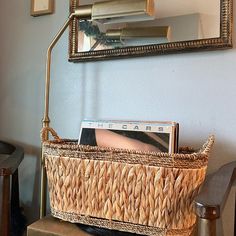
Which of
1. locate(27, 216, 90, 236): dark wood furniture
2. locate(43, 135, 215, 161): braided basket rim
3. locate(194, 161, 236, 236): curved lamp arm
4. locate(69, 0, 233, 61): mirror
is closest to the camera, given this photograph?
locate(194, 161, 236, 236): curved lamp arm

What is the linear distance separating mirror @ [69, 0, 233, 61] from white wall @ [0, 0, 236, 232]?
4 centimetres

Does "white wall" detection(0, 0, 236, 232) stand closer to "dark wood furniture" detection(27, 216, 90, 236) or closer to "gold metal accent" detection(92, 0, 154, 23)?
"gold metal accent" detection(92, 0, 154, 23)

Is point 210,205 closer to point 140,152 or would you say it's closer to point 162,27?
point 140,152

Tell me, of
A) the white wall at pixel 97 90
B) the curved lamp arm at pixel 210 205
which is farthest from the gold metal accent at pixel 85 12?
the curved lamp arm at pixel 210 205

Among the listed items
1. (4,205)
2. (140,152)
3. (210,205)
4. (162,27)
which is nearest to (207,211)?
(210,205)

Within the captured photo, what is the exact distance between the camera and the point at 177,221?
0.82 m

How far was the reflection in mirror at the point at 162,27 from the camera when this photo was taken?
1.06 meters

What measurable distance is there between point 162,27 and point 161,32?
0.7 inches

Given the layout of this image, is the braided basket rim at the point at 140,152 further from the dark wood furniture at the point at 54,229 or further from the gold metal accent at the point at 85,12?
the gold metal accent at the point at 85,12

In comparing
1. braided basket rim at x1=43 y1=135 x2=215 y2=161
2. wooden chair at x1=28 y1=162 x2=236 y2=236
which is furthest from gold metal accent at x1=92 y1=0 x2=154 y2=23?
wooden chair at x1=28 y1=162 x2=236 y2=236

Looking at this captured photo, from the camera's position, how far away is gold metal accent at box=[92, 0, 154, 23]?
0.98 meters

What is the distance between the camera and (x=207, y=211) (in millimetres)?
575

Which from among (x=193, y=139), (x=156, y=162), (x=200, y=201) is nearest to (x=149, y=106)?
(x=193, y=139)

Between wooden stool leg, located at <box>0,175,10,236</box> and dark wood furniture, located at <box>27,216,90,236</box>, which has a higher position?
A: wooden stool leg, located at <box>0,175,10,236</box>
